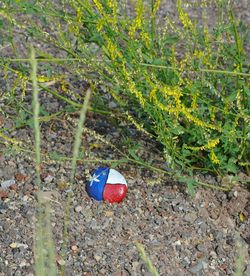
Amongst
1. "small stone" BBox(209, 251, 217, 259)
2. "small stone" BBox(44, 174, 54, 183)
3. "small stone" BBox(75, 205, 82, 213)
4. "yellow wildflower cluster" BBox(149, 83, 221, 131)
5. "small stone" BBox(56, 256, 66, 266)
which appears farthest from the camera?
"small stone" BBox(44, 174, 54, 183)

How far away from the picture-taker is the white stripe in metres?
3.30

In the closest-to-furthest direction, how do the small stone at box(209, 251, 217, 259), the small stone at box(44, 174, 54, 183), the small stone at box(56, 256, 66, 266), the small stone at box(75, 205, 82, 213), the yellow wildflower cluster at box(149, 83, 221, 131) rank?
the yellow wildflower cluster at box(149, 83, 221, 131) → the small stone at box(56, 256, 66, 266) → the small stone at box(209, 251, 217, 259) → the small stone at box(75, 205, 82, 213) → the small stone at box(44, 174, 54, 183)

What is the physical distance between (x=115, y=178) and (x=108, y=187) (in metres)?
0.06

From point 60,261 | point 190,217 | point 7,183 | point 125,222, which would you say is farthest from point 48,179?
point 190,217

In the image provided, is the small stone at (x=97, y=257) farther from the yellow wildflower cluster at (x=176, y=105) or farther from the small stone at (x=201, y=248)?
the yellow wildflower cluster at (x=176, y=105)

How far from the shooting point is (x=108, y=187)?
328 centimetres

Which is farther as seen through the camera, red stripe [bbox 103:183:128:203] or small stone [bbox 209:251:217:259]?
red stripe [bbox 103:183:128:203]

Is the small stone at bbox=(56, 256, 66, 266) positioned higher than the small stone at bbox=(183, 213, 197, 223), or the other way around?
the small stone at bbox=(183, 213, 197, 223)

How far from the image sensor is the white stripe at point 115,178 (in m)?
3.30

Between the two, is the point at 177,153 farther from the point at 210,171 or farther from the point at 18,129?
the point at 18,129

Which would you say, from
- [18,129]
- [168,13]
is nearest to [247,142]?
[18,129]

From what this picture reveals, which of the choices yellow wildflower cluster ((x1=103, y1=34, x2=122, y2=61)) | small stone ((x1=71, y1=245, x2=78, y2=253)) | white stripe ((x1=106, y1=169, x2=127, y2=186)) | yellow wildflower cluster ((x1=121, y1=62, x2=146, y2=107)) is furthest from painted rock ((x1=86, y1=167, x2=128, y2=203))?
yellow wildflower cluster ((x1=103, y1=34, x2=122, y2=61))

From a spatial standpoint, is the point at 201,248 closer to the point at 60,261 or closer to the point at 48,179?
the point at 60,261

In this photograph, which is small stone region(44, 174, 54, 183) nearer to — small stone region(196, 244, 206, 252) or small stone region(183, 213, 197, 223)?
small stone region(183, 213, 197, 223)
